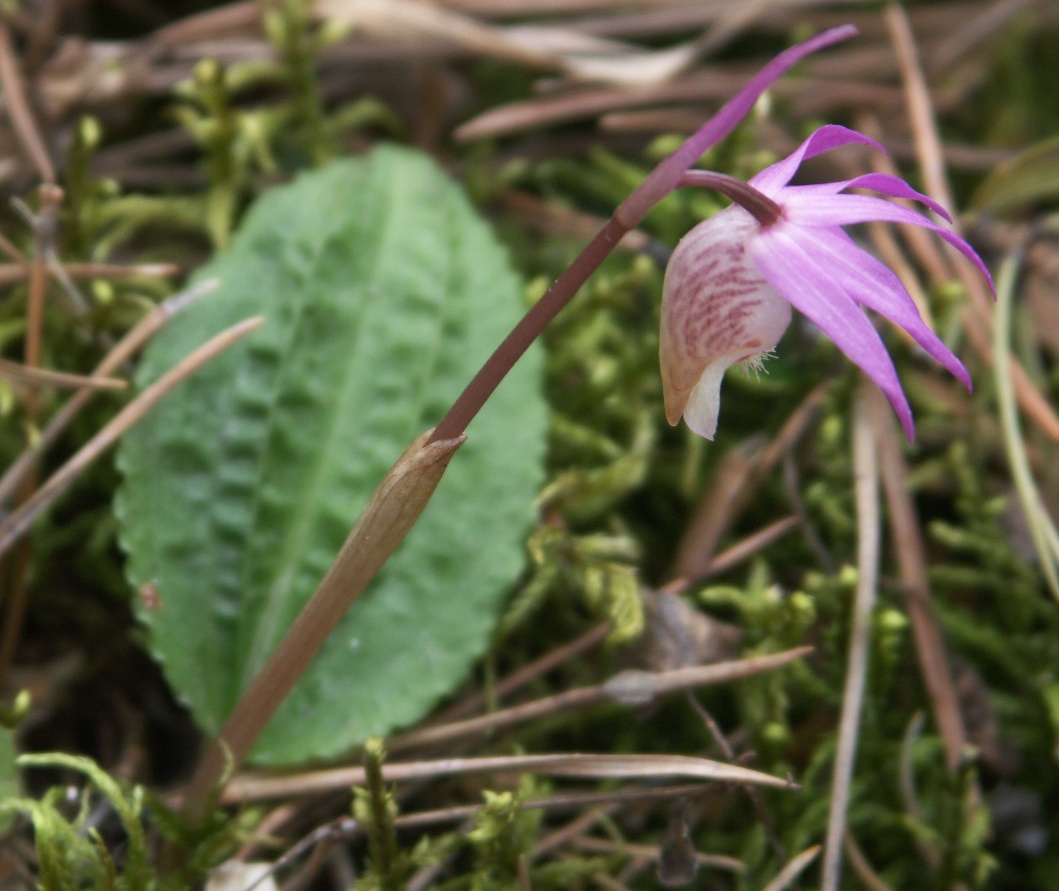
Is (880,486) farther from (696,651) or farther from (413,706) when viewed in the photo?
(413,706)

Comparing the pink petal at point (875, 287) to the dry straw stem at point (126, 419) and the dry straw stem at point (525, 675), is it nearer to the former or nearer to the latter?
the dry straw stem at point (525, 675)

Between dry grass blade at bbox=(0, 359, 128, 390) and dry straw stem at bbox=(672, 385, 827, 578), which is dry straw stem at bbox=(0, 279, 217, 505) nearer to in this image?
dry grass blade at bbox=(0, 359, 128, 390)

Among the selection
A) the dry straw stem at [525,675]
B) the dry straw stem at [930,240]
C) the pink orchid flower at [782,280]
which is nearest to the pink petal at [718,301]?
the pink orchid flower at [782,280]

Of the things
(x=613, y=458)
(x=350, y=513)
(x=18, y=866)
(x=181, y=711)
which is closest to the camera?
(x=18, y=866)

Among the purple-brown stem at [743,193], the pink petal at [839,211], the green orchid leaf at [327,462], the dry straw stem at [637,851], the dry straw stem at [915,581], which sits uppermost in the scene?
the purple-brown stem at [743,193]

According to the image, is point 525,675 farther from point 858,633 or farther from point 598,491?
point 858,633

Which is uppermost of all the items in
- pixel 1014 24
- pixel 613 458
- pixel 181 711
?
pixel 1014 24

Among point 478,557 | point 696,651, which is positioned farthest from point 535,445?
point 696,651
